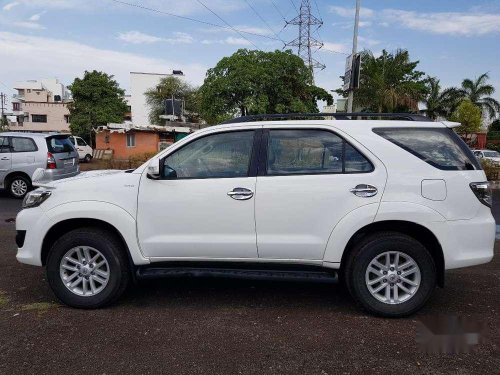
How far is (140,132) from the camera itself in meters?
32.2

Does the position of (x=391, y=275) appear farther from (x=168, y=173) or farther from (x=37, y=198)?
(x=37, y=198)

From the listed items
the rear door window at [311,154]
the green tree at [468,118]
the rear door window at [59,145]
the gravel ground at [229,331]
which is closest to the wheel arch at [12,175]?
the rear door window at [59,145]

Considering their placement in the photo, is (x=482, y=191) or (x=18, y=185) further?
(x=18, y=185)

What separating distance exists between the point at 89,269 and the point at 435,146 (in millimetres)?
3324

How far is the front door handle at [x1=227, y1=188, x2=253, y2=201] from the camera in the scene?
12.2 ft

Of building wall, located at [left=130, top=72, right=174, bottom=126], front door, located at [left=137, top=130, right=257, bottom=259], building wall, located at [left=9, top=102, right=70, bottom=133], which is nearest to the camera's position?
front door, located at [left=137, top=130, right=257, bottom=259]

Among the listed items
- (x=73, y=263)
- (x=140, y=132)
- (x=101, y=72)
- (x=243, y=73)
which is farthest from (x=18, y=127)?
(x=73, y=263)

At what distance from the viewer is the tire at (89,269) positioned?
12.7 ft

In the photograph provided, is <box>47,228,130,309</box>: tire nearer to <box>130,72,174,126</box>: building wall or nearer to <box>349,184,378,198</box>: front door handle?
<box>349,184,378,198</box>: front door handle

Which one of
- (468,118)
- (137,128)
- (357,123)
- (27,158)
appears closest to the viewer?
(357,123)

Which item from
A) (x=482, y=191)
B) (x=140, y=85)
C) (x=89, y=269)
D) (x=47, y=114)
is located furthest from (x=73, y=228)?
(x=47, y=114)

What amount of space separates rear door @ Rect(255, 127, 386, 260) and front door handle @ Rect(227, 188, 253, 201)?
8cm

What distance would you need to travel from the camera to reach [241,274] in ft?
12.5

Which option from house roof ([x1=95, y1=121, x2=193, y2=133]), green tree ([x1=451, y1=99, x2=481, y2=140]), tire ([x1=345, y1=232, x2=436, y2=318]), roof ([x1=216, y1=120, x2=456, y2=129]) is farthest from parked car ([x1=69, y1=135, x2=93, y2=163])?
tire ([x1=345, y1=232, x2=436, y2=318])
